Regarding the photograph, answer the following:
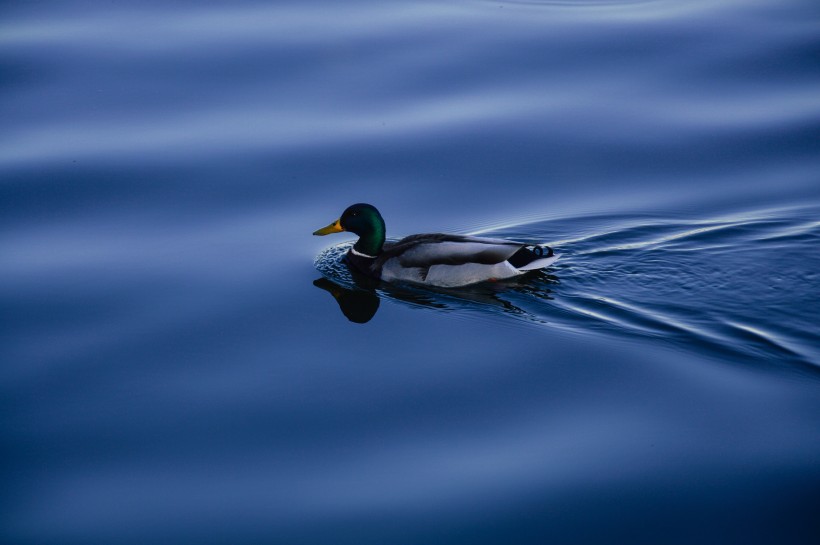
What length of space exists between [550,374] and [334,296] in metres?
2.50

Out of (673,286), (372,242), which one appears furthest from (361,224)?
(673,286)

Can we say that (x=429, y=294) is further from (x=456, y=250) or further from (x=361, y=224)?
(x=361, y=224)

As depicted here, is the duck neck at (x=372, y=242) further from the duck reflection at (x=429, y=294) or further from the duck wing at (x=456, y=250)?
the duck wing at (x=456, y=250)

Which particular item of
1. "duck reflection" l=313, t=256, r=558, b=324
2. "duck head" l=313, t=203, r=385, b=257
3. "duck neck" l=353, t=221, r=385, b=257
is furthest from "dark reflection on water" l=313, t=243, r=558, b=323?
"duck head" l=313, t=203, r=385, b=257

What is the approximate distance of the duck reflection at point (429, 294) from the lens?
937 centimetres

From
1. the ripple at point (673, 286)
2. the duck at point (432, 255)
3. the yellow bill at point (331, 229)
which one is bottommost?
the ripple at point (673, 286)

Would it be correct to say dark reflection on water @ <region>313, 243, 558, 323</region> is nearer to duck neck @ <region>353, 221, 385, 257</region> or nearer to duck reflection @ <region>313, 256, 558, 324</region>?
duck reflection @ <region>313, 256, 558, 324</region>

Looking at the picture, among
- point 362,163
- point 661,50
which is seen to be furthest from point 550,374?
point 661,50

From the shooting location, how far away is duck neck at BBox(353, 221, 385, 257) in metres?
10.2

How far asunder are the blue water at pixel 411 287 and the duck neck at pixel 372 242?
31 cm

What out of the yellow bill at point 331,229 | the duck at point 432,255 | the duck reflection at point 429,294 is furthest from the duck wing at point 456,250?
the yellow bill at point 331,229

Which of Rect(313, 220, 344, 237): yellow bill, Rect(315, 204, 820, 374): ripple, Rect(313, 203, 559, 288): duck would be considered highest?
Rect(313, 220, 344, 237): yellow bill

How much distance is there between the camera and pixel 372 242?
1022 cm

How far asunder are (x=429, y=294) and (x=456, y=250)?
1.50 ft
